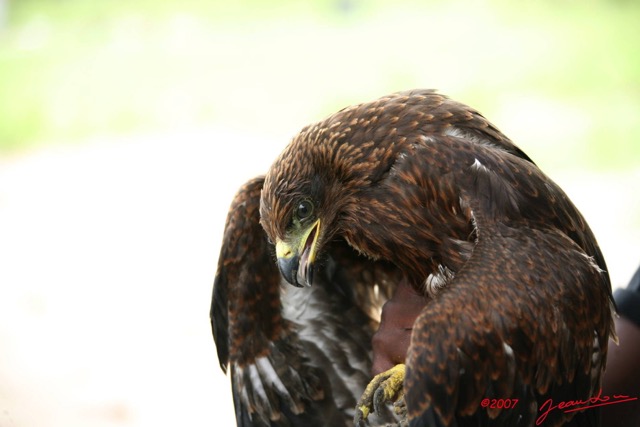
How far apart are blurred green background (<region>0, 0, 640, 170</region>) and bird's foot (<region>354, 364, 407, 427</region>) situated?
532cm

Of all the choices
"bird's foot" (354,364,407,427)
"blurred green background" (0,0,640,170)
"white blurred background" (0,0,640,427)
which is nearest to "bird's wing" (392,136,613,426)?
"bird's foot" (354,364,407,427)

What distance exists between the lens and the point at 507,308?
5.26ft

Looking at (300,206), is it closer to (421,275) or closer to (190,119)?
(421,275)

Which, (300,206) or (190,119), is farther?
(190,119)

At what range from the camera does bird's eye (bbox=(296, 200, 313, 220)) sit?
5.96ft

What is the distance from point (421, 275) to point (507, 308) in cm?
31

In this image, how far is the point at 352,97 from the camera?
26.1 feet

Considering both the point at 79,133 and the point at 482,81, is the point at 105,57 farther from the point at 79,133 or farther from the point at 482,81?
the point at 482,81

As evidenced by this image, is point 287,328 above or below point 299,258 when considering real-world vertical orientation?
below

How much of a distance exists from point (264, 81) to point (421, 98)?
6778 mm

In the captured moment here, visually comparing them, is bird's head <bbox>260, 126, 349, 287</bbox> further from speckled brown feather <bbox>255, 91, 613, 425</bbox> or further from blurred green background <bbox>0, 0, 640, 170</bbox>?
blurred green background <bbox>0, 0, 640, 170</bbox>
